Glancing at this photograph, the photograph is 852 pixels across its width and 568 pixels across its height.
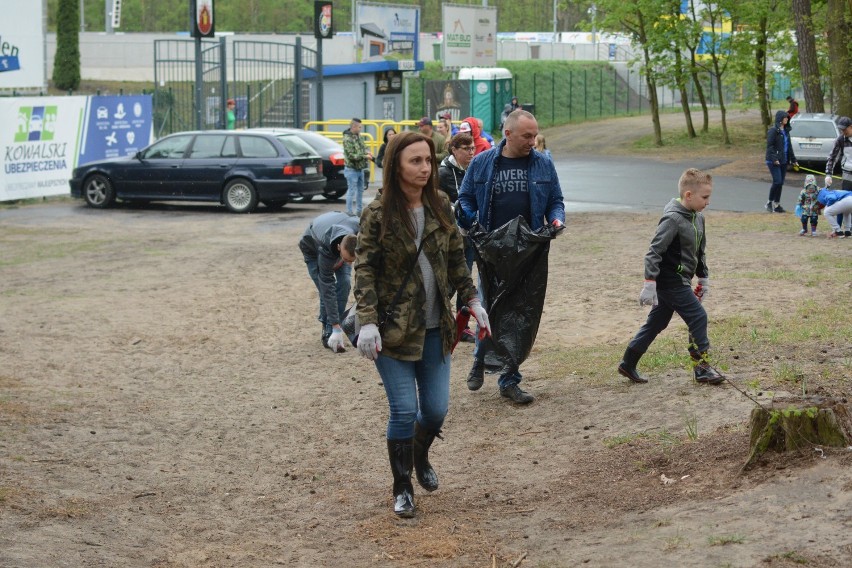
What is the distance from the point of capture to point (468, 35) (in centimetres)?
4784

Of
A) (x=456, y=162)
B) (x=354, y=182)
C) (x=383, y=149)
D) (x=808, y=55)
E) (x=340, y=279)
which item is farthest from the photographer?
(x=808, y=55)

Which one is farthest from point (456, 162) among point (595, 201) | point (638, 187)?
point (638, 187)

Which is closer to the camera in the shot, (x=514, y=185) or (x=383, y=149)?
(x=514, y=185)

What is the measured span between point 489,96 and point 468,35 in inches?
124

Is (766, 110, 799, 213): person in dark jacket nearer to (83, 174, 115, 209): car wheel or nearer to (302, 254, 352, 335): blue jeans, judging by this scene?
(302, 254, 352, 335): blue jeans

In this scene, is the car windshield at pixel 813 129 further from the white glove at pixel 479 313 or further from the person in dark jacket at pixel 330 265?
the white glove at pixel 479 313

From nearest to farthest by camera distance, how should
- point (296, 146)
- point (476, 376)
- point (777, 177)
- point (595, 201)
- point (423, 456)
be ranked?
point (423, 456)
point (476, 376)
point (777, 177)
point (296, 146)
point (595, 201)

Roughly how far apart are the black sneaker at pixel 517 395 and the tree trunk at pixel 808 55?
25.6m

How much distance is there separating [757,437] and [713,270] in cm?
771

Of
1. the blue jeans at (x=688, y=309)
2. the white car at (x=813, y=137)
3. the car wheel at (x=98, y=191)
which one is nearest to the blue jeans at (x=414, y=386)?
the blue jeans at (x=688, y=309)

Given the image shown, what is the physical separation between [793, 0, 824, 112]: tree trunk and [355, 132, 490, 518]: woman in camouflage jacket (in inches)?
1091

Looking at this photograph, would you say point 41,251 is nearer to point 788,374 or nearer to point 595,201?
point 595,201

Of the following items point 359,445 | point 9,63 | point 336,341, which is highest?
point 9,63

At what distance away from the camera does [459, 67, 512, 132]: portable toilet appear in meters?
46.3
